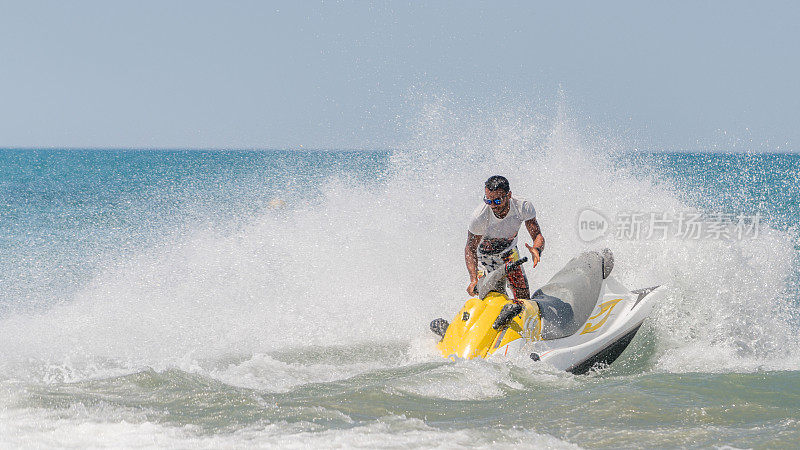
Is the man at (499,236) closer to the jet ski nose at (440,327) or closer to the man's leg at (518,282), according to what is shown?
the man's leg at (518,282)

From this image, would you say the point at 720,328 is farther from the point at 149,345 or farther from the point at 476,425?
the point at 149,345

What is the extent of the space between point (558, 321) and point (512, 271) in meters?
0.61

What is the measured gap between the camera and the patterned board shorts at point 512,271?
670 cm

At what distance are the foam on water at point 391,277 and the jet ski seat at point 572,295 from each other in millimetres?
881

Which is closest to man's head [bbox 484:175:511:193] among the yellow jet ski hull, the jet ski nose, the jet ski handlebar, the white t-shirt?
the white t-shirt

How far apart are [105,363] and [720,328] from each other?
614 centimetres

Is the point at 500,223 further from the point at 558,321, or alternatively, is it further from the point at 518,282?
the point at 558,321

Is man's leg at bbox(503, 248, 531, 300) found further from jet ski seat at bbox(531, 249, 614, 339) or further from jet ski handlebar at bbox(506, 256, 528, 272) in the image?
jet ski handlebar at bbox(506, 256, 528, 272)

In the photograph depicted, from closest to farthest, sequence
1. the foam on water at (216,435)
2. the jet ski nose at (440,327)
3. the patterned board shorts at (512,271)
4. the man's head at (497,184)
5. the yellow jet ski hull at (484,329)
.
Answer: the foam on water at (216,435)
the yellow jet ski hull at (484,329)
the man's head at (497,184)
the jet ski nose at (440,327)
the patterned board shorts at (512,271)

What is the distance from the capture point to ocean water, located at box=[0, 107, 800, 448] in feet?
14.2

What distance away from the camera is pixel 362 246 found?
10.1 metres

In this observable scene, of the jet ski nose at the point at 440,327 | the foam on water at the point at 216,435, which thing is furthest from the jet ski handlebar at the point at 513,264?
the foam on water at the point at 216,435

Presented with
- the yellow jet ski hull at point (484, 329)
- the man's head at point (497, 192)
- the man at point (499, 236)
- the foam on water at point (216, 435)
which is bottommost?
the foam on water at point (216, 435)

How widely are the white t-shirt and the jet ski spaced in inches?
14.2
